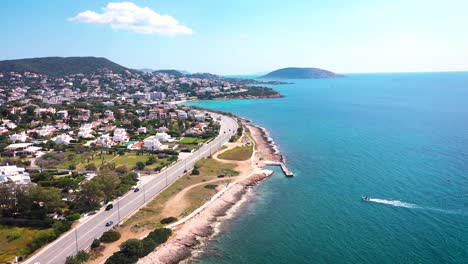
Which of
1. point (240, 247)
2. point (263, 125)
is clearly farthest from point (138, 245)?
point (263, 125)

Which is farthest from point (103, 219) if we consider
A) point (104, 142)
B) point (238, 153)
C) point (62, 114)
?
point (62, 114)

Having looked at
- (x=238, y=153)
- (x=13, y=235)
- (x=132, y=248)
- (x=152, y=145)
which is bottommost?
(x=13, y=235)

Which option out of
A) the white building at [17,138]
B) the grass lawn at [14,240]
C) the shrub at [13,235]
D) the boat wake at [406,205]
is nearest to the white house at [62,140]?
the white building at [17,138]

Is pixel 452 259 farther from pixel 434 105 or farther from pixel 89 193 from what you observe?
pixel 434 105

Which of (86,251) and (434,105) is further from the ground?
(434,105)

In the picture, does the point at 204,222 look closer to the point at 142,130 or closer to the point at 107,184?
the point at 107,184

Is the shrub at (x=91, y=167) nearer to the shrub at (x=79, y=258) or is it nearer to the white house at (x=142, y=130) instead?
the shrub at (x=79, y=258)
